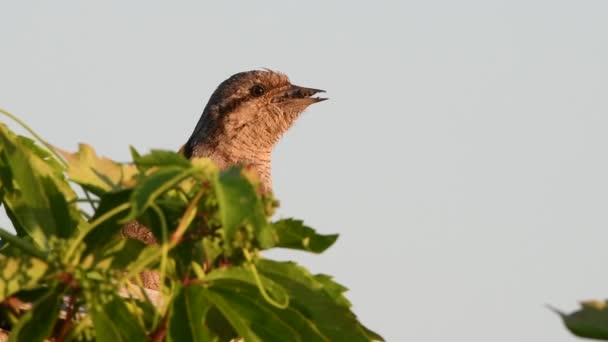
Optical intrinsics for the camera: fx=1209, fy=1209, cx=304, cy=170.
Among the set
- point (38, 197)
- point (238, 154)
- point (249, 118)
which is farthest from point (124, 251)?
point (249, 118)

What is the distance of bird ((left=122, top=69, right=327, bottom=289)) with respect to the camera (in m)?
12.7

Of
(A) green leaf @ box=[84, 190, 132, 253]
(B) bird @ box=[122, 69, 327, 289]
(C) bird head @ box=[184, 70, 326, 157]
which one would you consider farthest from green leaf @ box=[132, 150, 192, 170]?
(C) bird head @ box=[184, 70, 326, 157]

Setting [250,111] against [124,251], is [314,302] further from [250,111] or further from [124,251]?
[250,111]

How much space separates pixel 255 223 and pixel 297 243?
412mm

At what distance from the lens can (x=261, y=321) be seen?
248cm

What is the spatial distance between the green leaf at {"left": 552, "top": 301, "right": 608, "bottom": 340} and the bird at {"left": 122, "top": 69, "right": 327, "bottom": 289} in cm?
1033

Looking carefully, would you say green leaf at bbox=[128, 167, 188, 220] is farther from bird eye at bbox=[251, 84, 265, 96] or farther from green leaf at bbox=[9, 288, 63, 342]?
bird eye at bbox=[251, 84, 265, 96]

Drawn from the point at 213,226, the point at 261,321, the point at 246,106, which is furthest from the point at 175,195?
the point at 246,106

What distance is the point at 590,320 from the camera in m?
1.93

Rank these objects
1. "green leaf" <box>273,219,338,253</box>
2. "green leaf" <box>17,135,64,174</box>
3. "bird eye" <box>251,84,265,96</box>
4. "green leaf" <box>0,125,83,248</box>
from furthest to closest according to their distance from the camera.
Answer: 1. "bird eye" <box>251,84,265,96</box>
2. "green leaf" <box>17,135,64,174</box>
3. "green leaf" <box>0,125,83,248</box>
4. "green leaf" <box>273,219,338,253</box>

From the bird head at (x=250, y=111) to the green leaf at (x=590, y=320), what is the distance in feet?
34.4

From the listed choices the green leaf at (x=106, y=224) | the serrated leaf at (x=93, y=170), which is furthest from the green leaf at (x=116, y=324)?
the serrated leaf at (x=93, y=170)

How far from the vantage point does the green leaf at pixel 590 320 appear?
190 cm

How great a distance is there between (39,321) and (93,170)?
0.32 metres
